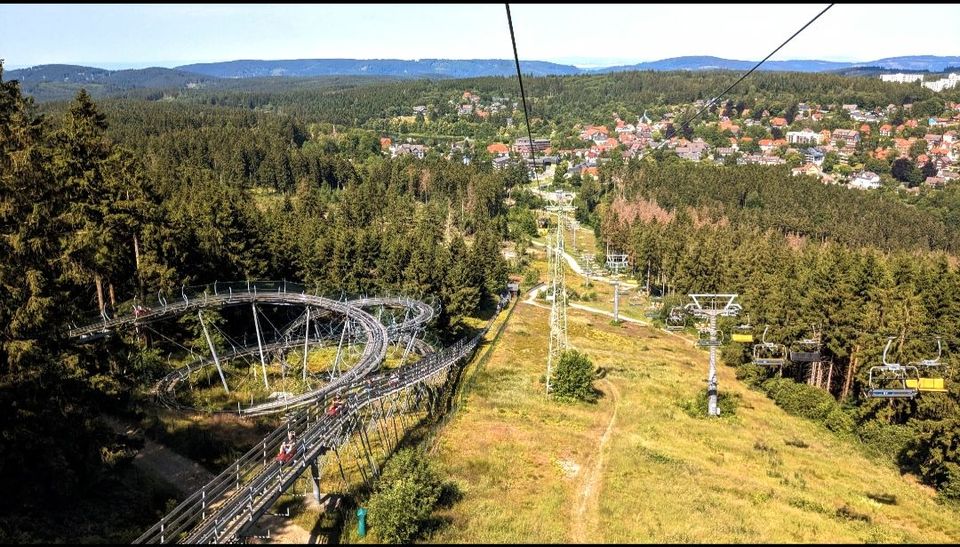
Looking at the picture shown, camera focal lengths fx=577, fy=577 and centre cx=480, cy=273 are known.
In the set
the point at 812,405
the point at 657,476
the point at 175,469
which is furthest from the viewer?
the point at 812,405

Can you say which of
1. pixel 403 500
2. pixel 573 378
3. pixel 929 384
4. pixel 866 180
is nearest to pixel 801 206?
pixel 866 180

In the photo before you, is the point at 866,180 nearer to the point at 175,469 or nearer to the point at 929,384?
the point at 929,384

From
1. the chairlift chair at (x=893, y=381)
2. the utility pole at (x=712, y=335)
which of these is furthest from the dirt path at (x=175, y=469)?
the chairlift chair at (x=893, y=381)

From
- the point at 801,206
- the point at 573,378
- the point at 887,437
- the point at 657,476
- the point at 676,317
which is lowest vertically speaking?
the point at 887,437

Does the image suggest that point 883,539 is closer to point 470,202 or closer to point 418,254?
point 418,254

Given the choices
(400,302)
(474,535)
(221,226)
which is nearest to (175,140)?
(221,226)
